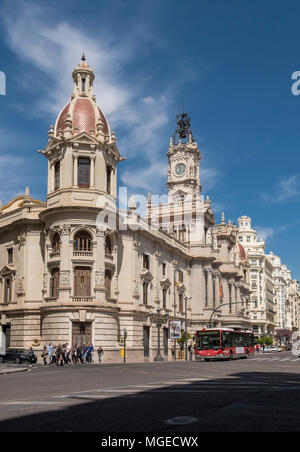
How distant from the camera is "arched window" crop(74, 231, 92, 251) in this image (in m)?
46.1

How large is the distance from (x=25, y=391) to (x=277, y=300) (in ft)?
464

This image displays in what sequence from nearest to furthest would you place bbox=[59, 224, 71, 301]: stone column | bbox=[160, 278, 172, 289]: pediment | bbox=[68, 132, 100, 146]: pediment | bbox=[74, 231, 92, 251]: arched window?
bbox=[59, 224, 71, 301]: stone column, bbox=[74, 231, 92, 251]: arched window, bbox=[68, 132, 100, 146]: pediment, bbox=[160, 278, 172, 289]: pediment

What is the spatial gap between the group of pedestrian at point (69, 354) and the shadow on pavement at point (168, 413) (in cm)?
2592

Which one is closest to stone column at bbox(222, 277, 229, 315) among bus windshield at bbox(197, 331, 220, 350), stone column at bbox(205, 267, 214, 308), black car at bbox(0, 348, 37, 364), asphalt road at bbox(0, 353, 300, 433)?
stone column at bbox(205, 267, 214, 308)

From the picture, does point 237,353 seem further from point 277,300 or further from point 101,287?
point 277,300

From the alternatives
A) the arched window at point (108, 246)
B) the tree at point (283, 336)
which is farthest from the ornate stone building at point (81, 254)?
the tree at point (283, 336)

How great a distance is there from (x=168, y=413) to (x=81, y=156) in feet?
128

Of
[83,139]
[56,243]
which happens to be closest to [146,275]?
[56,243]

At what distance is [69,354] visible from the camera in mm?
42906

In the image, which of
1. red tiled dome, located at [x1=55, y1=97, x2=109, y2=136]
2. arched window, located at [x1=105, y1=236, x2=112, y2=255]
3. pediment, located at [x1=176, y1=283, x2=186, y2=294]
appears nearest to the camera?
arched window, located at [x1=105, y1=236, x2=112, y2=255]

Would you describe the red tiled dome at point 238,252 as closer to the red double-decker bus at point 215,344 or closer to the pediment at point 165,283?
the pediment at point 165,283

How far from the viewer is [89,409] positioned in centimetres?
1183

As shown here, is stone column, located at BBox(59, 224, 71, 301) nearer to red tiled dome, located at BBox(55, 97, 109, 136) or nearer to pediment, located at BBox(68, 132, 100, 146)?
pediment, located at BBox(68, 132, 100, 146)

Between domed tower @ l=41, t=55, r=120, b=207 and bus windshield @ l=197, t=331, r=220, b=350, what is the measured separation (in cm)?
1475
